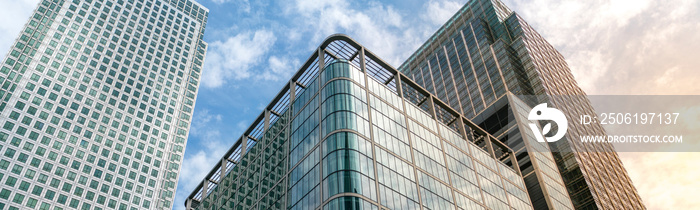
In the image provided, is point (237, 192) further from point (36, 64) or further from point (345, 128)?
point (36, 64)

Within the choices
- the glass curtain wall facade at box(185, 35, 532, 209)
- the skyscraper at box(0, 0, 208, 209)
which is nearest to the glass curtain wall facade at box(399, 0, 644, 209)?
the glass curtain wall facade at box(185, 35, 532, 209)

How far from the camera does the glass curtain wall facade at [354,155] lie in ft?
184

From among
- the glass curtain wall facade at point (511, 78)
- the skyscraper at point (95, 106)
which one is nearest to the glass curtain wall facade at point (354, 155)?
the glass curtain wall facade at point (511, 78)

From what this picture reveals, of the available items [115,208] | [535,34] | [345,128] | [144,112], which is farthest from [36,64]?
[535,34]

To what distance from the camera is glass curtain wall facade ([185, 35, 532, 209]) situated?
184 ft

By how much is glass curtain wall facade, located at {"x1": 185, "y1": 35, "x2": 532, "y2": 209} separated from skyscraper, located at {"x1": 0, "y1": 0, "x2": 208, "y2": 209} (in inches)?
2087

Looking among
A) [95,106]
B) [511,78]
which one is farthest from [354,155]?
[95,106]

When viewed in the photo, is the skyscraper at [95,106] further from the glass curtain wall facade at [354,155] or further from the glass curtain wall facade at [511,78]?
the glass curtain wall facade at [511,78]

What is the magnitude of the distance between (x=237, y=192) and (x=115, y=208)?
60.7 meters

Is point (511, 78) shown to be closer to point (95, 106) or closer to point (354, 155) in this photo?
point (354, 155)

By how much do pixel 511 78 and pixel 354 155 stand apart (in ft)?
300

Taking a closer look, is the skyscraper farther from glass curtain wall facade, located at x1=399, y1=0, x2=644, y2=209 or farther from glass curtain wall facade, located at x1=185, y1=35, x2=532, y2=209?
glass curtain wall facade, located at x1=399, y1=0, x2=644, y2=209

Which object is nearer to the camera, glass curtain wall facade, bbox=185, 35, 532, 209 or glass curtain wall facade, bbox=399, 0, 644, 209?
glass curtain wall facade, bbox=185, 35, 532, 209

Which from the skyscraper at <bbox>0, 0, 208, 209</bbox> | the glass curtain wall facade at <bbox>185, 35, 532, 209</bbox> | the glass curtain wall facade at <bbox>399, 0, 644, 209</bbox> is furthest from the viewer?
the skyscraper at <bbox>0, 0, 208, 209</bbox>
